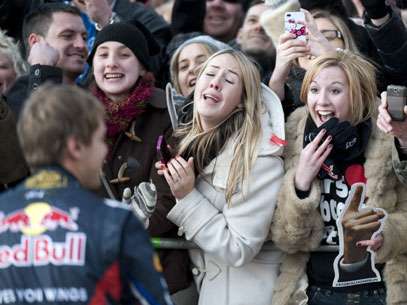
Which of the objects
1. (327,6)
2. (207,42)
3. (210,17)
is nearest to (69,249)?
(207,42)

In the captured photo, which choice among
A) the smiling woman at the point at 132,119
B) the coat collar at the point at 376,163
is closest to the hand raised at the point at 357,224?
the coat collar at the point at 376,163

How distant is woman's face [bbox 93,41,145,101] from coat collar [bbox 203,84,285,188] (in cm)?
81

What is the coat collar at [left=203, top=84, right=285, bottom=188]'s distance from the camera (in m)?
5.37

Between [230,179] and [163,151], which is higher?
[163,151]

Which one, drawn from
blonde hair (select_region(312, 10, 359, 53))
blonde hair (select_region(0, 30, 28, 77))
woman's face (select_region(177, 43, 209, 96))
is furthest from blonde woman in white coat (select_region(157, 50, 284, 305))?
blonde hair (select_region(0, 30, 28, 77))

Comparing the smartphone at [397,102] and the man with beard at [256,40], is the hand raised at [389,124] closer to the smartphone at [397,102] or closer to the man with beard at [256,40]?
the smartphone at [397,102]

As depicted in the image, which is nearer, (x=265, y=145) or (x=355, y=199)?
(x=355, y=199)

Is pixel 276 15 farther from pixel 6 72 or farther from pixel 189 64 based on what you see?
pixel 6 72

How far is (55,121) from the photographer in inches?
140

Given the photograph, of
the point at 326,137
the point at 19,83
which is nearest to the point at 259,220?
the point at 326,137

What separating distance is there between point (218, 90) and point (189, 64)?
134 centimetres

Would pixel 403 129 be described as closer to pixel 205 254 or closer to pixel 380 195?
pixel 380 195

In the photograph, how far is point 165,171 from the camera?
534 centimetres

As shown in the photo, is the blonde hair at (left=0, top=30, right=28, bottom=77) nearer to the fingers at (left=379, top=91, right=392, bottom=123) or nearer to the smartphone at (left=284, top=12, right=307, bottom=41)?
the smartphone at (left=284, top=12, right=307, bottom=41)
